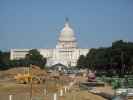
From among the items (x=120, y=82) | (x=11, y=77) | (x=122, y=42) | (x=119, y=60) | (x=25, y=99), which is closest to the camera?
(x=25, y=99)

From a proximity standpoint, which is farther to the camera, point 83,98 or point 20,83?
point 20,83

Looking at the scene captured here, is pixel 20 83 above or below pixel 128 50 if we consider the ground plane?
below

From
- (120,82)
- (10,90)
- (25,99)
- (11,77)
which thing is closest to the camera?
(25,99)

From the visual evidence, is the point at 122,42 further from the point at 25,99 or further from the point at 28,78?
the point at 25,99

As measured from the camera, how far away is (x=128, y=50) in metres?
100

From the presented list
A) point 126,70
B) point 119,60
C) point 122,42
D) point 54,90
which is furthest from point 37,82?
point 122,42

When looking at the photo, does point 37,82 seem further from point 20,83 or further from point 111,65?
point 111,65

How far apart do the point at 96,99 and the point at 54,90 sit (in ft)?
33.4

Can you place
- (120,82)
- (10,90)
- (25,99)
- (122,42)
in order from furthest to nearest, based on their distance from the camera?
(122,42) → (120,82) → (10,90) → (25,99)

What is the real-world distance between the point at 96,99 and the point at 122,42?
80.0 metres

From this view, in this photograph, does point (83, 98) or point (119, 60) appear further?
point (119, 60)

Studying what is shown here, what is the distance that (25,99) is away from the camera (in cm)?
3109

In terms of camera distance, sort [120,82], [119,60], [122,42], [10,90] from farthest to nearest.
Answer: [122,42]
[119,60]
[120,82]
[10,90]

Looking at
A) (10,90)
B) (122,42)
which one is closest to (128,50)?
(122,42)
